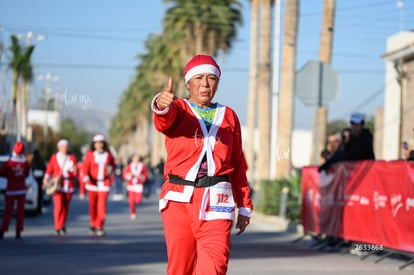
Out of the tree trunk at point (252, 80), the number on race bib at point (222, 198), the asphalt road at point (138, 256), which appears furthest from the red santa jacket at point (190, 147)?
the tree trunk at point (252, 80)

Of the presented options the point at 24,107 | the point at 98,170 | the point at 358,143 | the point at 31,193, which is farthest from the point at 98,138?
the point at 24,107

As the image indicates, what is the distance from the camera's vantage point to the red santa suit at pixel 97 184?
18191 mm

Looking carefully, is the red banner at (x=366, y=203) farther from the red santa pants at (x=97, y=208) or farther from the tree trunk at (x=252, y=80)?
the tree trunk at (x=252, y=80)

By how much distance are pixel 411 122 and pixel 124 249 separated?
63.4 ft

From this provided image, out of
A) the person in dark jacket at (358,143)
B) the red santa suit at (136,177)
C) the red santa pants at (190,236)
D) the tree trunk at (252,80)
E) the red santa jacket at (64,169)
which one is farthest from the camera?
the tree trunk at (252,80)

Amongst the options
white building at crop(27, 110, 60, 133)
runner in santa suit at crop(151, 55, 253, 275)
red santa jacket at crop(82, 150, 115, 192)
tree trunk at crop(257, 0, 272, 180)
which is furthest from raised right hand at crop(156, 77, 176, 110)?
white building at crop(27, 110, 60, 133)

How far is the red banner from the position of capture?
12758 mm

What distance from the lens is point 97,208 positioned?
18.3m

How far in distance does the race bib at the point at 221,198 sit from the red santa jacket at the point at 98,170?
11.7 metres

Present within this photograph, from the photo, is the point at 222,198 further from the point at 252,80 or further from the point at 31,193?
the point at 252,80

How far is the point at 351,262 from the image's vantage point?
1327 centimetres

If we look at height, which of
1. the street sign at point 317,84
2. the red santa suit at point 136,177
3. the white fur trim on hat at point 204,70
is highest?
the street sign at point 317,84

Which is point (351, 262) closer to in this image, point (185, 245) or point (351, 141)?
point (351, 141)

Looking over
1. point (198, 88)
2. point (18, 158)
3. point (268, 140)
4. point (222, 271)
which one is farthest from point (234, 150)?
point (268, 140)
